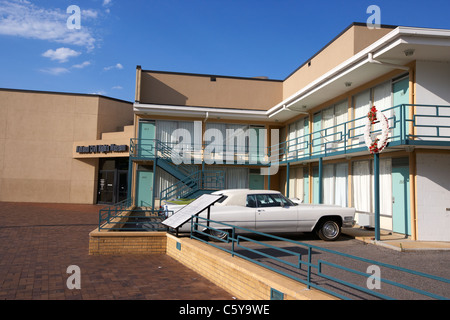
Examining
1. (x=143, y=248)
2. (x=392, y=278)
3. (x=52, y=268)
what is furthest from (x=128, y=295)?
(x=392, y=278)

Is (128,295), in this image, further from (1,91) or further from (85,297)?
(1,91)

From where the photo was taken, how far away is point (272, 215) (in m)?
10.0

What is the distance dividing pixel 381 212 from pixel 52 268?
33.4ft

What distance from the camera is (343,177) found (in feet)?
49.4

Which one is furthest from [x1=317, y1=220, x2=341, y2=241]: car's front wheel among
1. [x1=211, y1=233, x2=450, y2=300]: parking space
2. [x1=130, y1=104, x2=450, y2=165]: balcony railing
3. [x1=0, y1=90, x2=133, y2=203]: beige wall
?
[x1=0, y1=90, x2=133, y2=203]: beige wall

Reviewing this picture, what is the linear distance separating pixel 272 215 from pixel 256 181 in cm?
1163

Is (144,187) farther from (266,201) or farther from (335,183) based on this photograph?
(266,201)

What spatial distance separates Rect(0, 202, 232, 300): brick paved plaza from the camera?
5836 mm

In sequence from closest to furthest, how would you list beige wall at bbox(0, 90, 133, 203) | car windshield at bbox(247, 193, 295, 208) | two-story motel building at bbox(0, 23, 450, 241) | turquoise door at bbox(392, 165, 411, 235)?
car windshield at bbox(247, 193, 295, 208) → two-story motel building at bbox(0, 23, 450, 241) → turquoise door at bbox(392, 165, 411, 235) → beige wall at bbox(0, 90, 133, 203)

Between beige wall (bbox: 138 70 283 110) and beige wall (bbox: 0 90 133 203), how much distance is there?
6660 millimetres

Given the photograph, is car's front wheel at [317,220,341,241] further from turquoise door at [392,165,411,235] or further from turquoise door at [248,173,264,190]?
turquoise door at [248,173,264,190]

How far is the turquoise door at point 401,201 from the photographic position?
11.0m

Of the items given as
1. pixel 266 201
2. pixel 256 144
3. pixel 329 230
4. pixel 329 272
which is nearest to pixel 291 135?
pixel 256 144

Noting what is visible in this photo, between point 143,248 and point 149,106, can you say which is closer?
point 143,248
